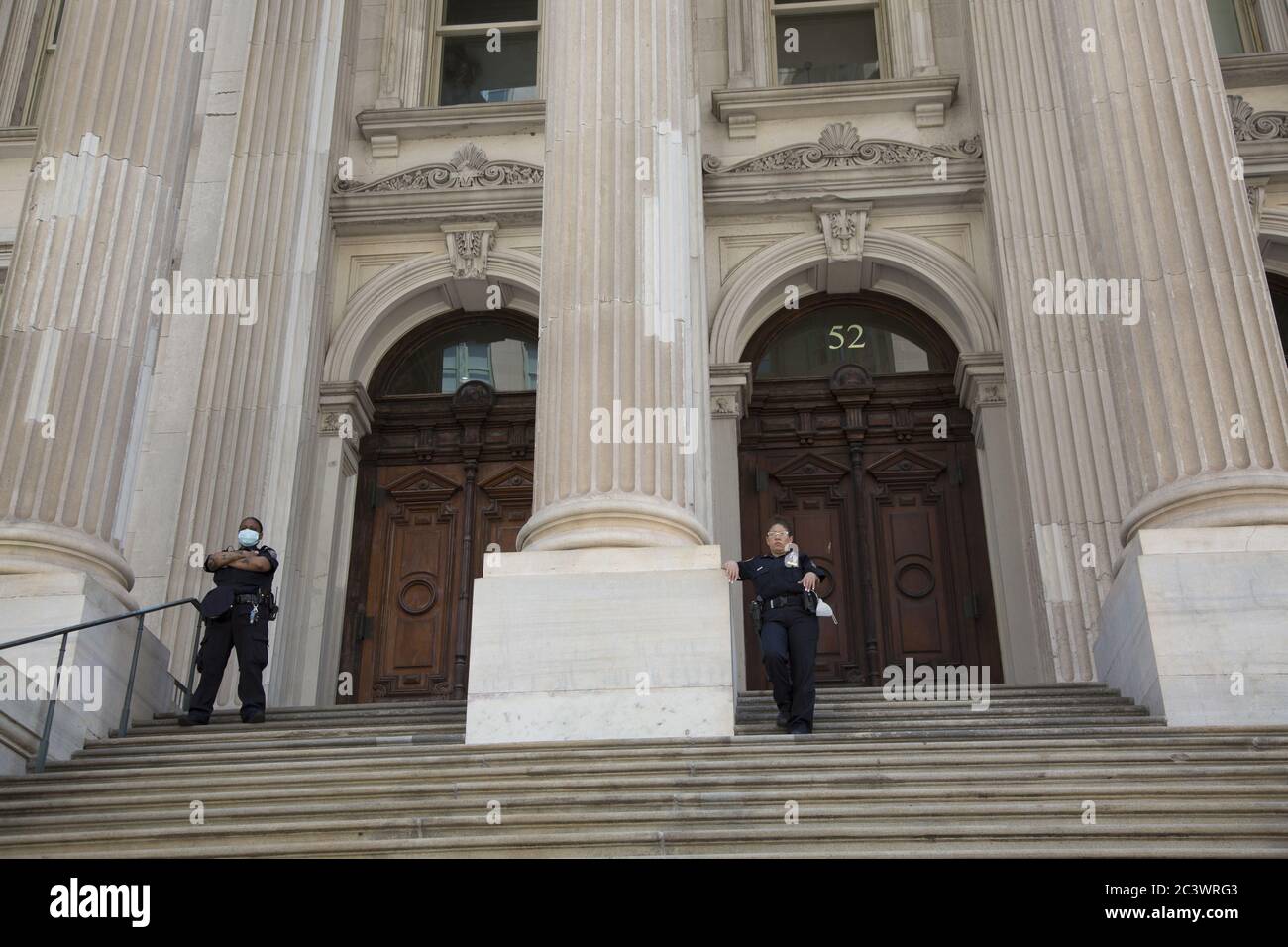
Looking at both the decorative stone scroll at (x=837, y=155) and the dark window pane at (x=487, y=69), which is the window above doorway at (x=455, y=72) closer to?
the dark window pane at (x=487, y=69)

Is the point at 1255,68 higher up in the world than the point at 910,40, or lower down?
lower down

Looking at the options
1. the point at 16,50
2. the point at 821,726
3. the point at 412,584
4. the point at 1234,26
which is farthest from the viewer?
the point at 16,50

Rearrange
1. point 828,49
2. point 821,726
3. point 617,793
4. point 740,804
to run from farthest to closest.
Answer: point 828,49
point 821,726
point 617,793
point 740,804

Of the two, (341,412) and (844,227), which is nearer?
(341,412)

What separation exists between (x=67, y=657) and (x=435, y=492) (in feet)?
21.3

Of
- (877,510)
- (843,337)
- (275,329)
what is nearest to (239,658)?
(275,329)

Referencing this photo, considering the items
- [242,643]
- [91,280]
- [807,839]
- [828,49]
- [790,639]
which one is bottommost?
[807,839]

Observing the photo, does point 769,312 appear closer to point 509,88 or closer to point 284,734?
point 509,88

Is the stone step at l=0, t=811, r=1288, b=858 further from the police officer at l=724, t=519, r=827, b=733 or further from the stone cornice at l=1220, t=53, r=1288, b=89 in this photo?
the stone cornice at l=1220, t=53, r=1288, b=89

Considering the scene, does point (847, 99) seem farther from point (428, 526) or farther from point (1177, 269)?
point (1177, 269)

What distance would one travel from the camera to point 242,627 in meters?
10.2

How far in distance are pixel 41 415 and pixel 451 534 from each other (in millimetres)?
5722

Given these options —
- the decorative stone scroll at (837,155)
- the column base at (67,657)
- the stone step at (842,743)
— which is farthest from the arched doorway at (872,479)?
the column base at (67,657)

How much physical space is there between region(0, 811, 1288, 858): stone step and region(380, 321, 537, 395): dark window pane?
32.1ft
